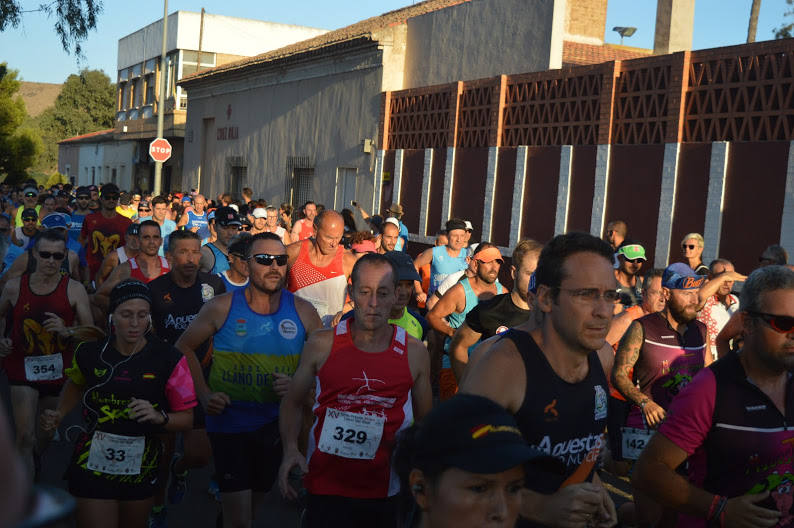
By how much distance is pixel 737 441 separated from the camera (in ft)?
11.4

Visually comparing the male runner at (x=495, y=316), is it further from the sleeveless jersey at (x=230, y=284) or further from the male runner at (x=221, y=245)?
the male runner at (x=221, y=245)

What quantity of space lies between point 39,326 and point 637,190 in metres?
11.3

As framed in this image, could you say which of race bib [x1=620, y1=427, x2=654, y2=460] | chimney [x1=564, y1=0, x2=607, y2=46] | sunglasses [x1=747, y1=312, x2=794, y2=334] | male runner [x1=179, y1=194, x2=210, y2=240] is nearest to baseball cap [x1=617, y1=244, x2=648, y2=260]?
race bib [x1=620, y1=427, x2=654, y2=460]

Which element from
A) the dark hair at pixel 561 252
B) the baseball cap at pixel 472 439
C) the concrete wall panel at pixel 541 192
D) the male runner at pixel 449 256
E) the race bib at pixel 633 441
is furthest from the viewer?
the concrete wall panel at pixel 541 192

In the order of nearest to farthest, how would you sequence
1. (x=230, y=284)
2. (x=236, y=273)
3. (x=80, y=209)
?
(x=230, y=284), (x=236, y=273), (x=80, y=209)

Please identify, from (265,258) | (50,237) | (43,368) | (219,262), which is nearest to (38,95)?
(219,262)

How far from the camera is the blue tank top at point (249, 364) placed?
5.91 m

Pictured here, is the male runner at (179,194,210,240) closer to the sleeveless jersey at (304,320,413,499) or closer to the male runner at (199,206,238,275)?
the male runner at (199,206,238,275)

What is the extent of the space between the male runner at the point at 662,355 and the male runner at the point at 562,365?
3.07 m

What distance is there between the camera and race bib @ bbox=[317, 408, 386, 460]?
4711mm

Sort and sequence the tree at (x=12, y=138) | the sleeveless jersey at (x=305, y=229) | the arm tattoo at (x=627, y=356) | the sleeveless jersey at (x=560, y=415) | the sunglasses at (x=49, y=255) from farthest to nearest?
1. the tree at (x=12, y=138)
2. the sleeveless jersey at (x=305, y=229)
3. the sunglasses at (x=49, y=255)
4. the arm tattoo at (x=627, y=356)
5. the sleeveless jersey at (x=560, y=415)

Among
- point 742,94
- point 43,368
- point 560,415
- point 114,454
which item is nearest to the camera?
point 560,415

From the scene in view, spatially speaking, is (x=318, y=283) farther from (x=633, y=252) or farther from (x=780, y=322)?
(x=780, y=322)

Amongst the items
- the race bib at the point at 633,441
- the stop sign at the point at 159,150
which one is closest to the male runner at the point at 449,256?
the race bib at the point at 633,441
